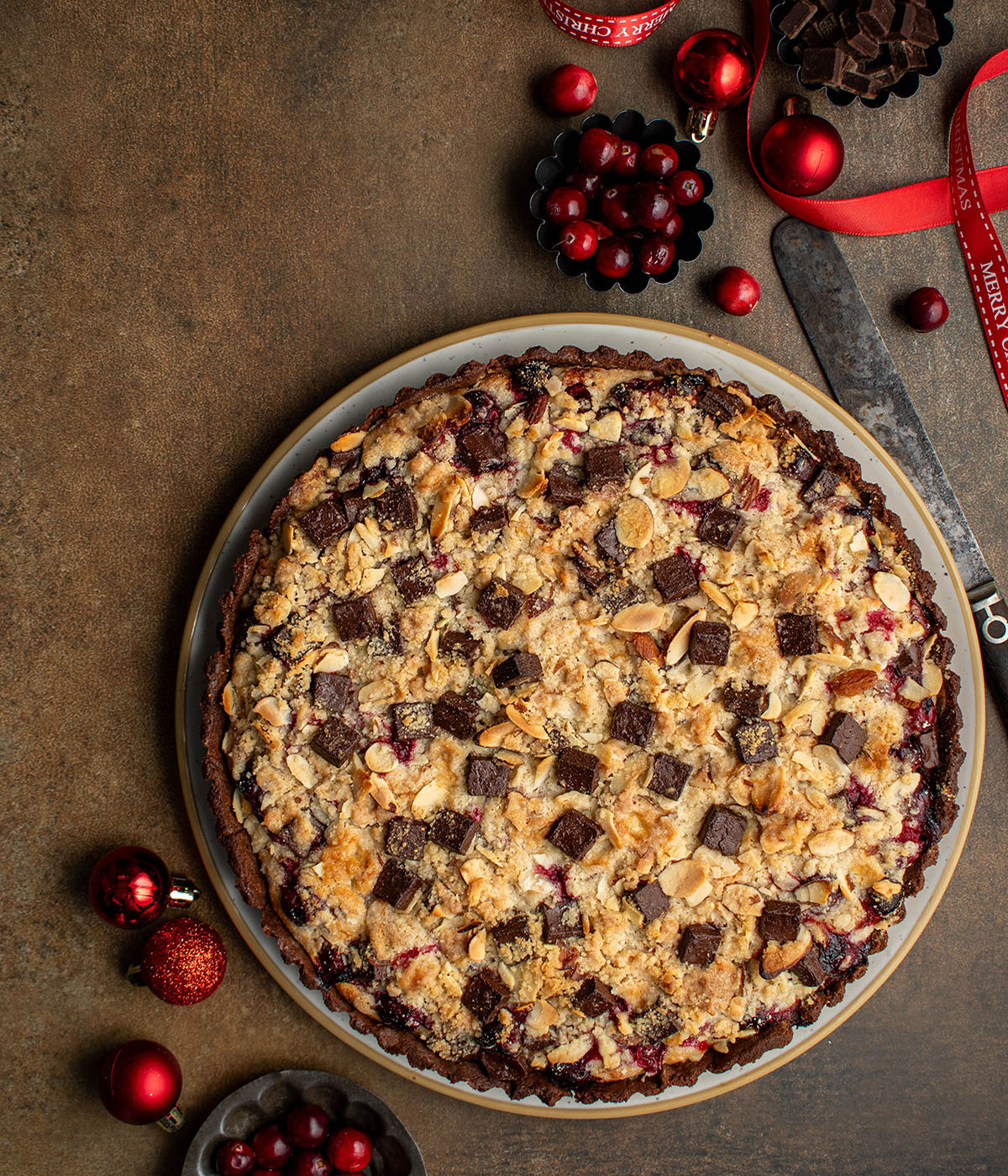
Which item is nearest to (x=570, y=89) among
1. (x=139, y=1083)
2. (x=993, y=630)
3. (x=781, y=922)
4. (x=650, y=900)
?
(x=993, y=630)

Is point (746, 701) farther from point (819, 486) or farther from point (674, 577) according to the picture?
point (819, 486)

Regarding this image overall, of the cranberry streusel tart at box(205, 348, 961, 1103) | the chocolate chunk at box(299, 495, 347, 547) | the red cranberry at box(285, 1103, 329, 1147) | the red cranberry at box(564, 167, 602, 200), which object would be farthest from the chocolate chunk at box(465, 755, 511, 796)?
the red cranberry at box(564, 167, 602, 200)

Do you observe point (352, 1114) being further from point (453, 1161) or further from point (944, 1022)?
point (944, 1022)

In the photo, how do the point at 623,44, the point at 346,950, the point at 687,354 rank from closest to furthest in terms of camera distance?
the point at 346,950, the point at 687,354, the point at 623,44

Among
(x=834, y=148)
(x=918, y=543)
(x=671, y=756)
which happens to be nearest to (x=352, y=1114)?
(x=671, y=756)

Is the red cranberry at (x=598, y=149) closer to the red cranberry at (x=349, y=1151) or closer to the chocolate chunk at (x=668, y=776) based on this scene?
the chocolate chunk at (x=668, y=776)

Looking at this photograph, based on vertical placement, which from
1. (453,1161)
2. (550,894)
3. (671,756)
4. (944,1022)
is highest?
(671,756)
